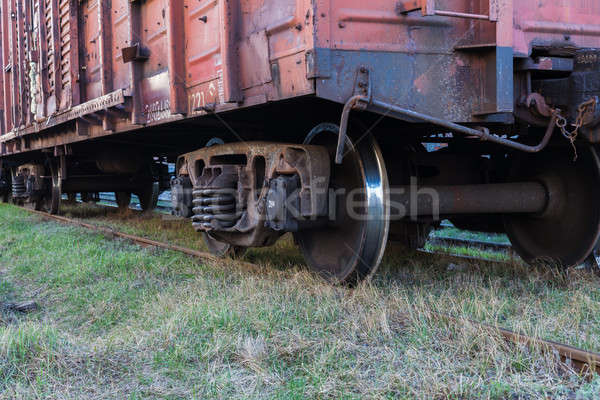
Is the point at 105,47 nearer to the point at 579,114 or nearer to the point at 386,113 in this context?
the point at 386,113

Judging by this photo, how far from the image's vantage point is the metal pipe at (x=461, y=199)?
416 cm

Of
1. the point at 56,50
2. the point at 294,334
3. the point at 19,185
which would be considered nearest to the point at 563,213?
the point at 294,334

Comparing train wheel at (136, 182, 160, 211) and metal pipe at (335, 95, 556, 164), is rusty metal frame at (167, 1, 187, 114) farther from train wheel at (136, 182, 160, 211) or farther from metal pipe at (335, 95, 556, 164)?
train wheel at (136, 182, 160, 211)

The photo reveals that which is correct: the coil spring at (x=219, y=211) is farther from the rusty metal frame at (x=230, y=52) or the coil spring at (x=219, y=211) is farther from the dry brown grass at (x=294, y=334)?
the rusty metal frame at (x=230, y=52)

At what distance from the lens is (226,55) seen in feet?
12.6

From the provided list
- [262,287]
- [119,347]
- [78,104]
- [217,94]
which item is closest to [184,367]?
[119,347]

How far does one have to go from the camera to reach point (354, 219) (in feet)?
13.4

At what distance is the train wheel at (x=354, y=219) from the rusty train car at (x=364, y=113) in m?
0.01

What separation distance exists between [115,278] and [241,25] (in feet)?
8.08

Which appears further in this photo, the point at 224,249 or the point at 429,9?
the point at 224,249

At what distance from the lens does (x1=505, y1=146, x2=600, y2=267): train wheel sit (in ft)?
14.2

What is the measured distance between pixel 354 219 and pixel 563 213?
191 cm

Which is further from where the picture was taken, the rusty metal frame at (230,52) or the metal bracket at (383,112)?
the rusty metal frame at (230,52)

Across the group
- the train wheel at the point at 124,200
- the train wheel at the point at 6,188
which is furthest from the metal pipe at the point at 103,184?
the train wheel at the point at 6,188
